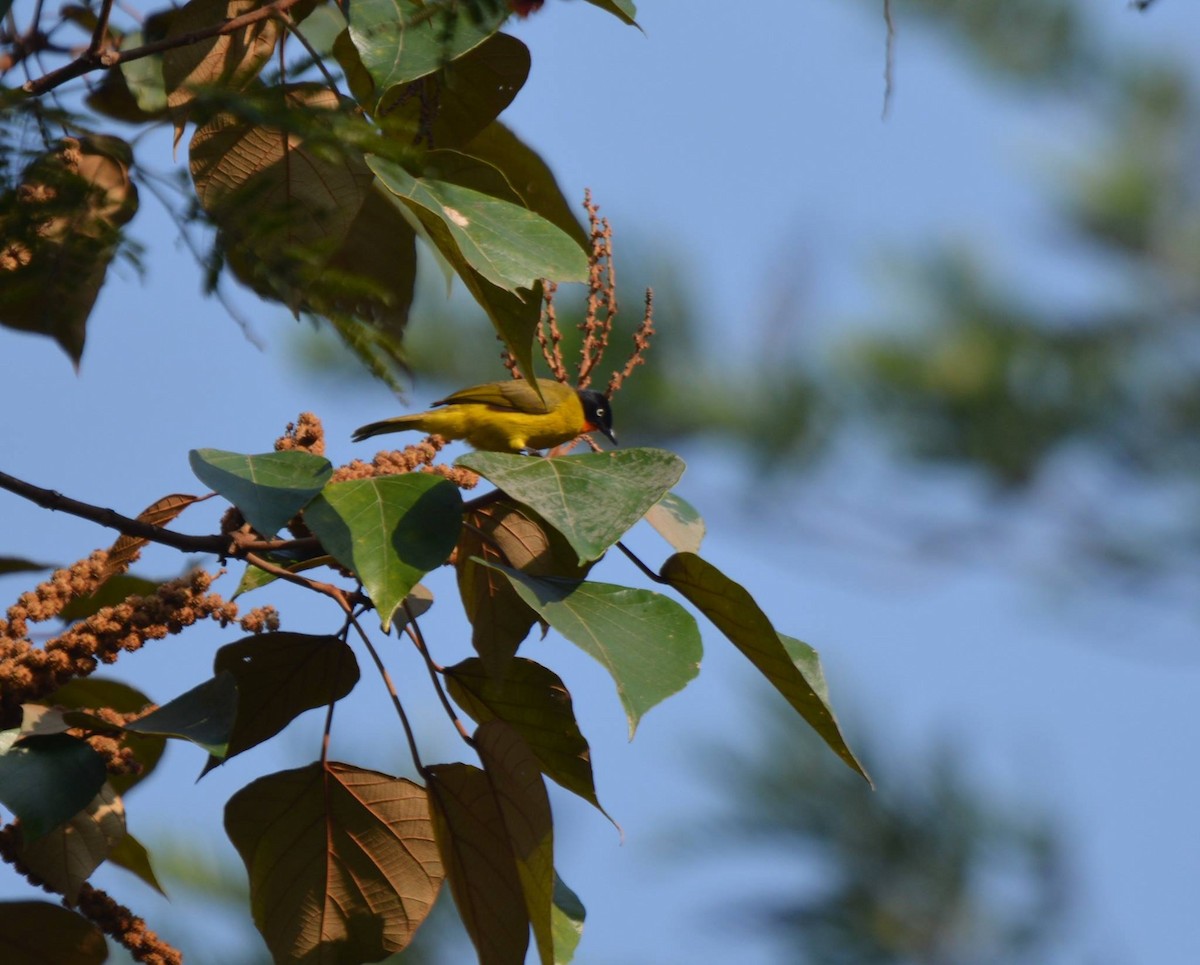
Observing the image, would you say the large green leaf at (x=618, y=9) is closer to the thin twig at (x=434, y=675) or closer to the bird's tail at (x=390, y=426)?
the thin twig at (x=434, y=675)

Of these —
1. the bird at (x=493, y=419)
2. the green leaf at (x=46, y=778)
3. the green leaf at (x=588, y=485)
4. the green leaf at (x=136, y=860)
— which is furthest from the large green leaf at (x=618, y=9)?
the bird at (x=493, y=419)

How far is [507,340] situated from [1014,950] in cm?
595

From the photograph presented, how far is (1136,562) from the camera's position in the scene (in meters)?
7.79

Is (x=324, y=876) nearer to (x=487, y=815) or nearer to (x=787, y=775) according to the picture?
(x=487, y=815)

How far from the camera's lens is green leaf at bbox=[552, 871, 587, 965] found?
1.40 metres

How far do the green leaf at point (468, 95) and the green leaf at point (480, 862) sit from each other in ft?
2.19

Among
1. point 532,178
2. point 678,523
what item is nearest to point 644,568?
point 678,523

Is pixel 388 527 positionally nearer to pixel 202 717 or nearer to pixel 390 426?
pixel 202 717

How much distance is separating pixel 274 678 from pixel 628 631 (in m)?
0.39

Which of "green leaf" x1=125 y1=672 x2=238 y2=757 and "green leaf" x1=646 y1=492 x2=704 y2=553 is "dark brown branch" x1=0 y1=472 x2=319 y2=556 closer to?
"green leaf" x1=125 y1=672 x2=238 y2=757

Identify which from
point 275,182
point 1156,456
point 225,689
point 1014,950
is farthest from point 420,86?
point 1156,456

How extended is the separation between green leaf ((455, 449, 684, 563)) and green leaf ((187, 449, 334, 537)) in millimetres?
129

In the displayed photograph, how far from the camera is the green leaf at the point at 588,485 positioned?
1118mm

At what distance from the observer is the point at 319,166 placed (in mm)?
1521
